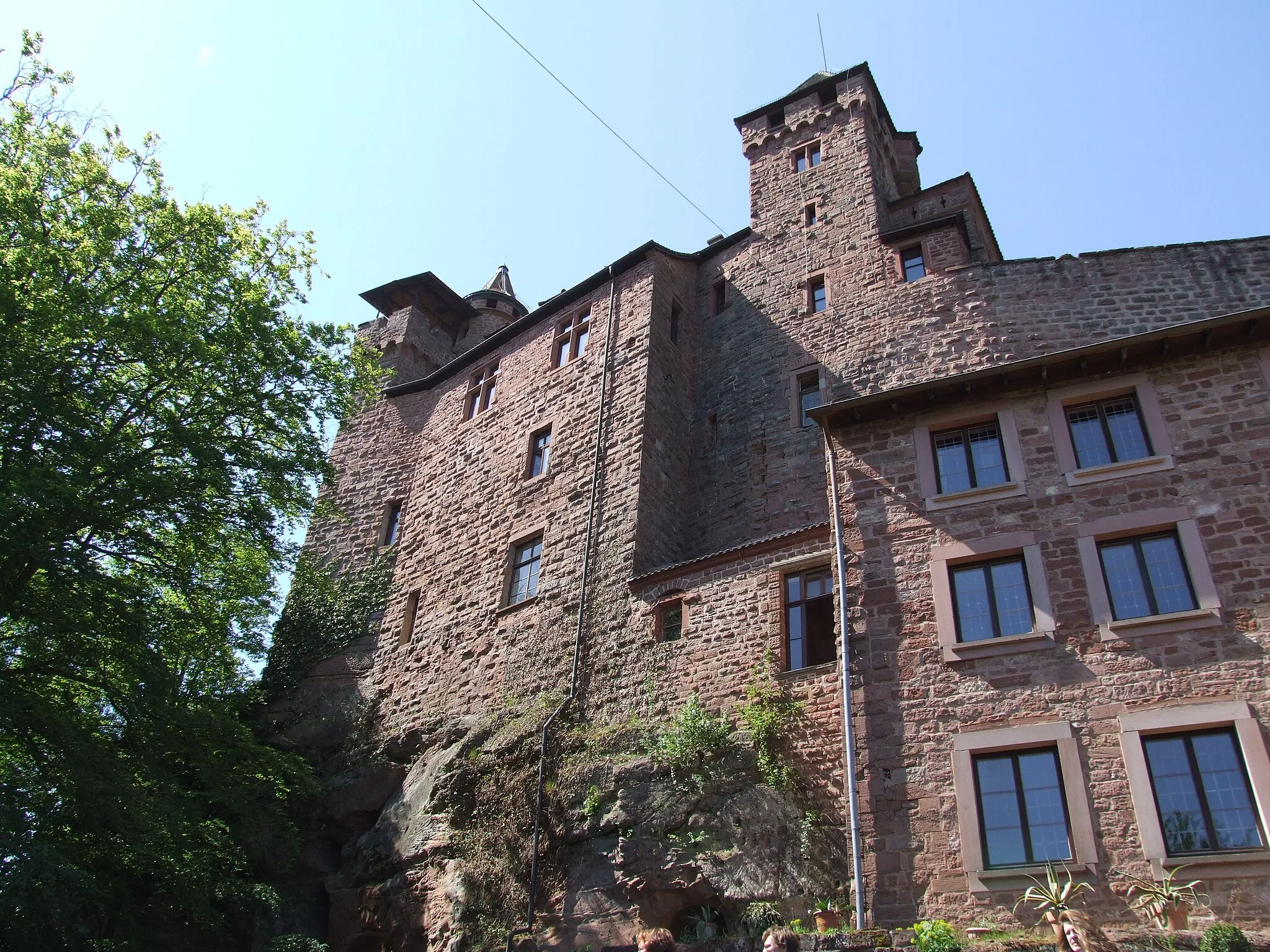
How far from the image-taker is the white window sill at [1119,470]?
1341 centimetres

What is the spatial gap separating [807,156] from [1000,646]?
1827 centimetres

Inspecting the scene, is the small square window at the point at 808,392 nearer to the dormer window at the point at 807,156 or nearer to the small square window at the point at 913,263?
the small square window at the point at 913,263

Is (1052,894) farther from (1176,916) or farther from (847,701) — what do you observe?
(847,701)

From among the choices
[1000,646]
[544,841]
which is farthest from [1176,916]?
[544,841]

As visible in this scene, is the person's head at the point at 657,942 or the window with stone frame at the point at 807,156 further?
the window with stone frame at the point at 807,156

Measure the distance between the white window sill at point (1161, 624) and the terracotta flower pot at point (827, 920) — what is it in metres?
4.50

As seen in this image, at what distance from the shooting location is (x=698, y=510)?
22.4 metres

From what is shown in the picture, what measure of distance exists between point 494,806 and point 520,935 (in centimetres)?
240

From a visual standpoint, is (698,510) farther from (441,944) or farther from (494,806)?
(441,944)

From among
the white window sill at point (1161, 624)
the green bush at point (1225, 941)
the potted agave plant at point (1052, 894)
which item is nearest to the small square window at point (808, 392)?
the white window sill at point (1161, 624)

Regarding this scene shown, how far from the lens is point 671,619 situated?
17922 millimetres

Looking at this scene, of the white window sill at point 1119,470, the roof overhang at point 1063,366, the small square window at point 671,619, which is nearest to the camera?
the white window sill at point 1119,470

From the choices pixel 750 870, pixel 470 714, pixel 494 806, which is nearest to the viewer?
pixel 750 870

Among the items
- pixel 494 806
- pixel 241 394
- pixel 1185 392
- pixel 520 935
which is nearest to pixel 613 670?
pixel 494 806
